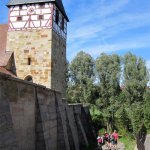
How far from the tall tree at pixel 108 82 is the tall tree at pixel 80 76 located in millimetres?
1730

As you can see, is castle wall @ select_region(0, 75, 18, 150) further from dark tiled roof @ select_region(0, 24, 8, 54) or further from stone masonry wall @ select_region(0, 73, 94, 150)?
dark tiled roof @ select_region(0, 24, 8, 54)

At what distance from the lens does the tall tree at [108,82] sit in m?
32.2

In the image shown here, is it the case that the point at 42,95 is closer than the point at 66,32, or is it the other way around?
the point at 42,95

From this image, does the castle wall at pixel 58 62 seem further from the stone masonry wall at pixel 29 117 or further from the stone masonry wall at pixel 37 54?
the stone masonry wall at pixel 29 117

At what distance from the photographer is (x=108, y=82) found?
33.5 m

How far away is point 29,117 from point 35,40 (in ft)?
41.0

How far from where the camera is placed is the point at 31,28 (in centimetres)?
2209

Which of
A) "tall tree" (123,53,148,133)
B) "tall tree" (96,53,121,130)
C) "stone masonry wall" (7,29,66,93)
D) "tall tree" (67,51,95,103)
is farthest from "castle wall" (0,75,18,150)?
"tall tree" (67,51,95,103)

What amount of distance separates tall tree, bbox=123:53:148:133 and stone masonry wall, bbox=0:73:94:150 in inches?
765

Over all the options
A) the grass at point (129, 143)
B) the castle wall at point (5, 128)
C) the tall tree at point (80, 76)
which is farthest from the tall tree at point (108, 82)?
the castle wall at point (5, 128)

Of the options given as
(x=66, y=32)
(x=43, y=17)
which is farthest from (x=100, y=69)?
(x=43, y=17)

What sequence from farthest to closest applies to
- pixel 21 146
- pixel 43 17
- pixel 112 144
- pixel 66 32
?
pixel 66 32, pixel 43 17, pixel 112 144, pixel 21 146

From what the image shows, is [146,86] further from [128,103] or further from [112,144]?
[112,144]

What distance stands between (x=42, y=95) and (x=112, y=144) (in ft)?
26.7
